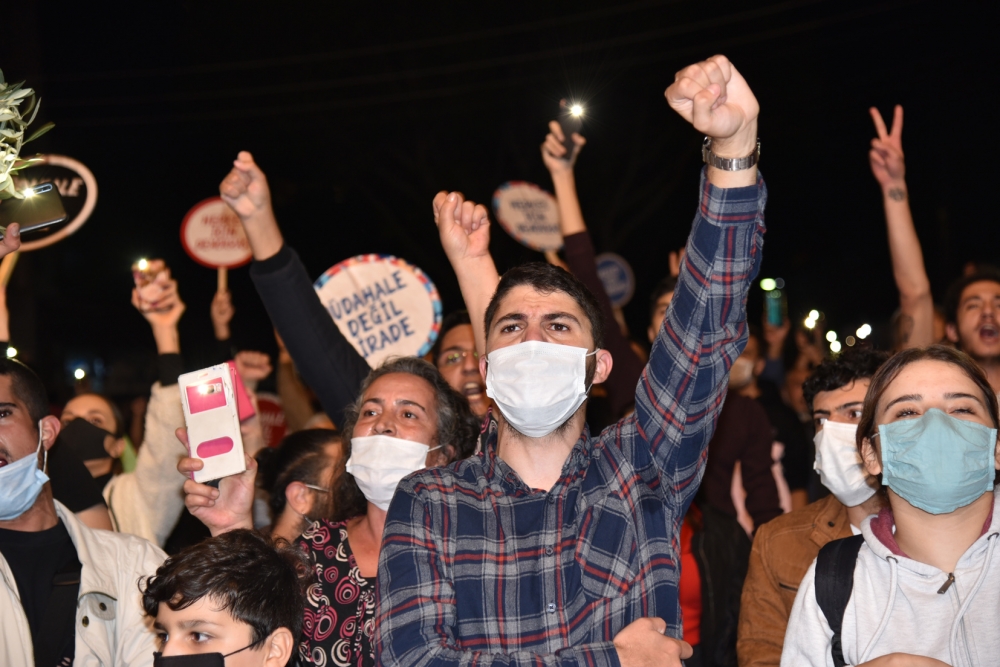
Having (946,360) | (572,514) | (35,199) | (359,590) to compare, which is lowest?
(359,590)

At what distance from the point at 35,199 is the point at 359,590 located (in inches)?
78.9

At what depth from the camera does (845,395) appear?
4129 mm

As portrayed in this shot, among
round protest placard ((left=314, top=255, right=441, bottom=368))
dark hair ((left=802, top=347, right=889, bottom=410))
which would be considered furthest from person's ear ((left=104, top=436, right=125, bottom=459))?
dark hair ((left=802, top=347, right=889, bottom=410))

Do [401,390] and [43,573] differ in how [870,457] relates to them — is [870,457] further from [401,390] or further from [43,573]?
[43,573]

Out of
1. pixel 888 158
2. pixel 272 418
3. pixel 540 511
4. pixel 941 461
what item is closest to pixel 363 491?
pixel 540 511

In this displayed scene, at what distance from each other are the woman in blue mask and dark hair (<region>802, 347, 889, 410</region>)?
0.94 meters

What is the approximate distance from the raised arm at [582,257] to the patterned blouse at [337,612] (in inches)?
84.0

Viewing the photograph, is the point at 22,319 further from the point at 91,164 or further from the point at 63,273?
the point at 63,273

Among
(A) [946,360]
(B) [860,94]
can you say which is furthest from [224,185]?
(B) [860,94]

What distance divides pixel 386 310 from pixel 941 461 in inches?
148

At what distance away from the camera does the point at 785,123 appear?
22812 millimetres

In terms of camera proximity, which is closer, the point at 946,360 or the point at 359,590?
the point at 946,360

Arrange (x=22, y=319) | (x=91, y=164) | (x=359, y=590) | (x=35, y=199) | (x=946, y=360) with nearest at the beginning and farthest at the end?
(x=946, y=360)
(x=359, y=590)
(x=35, y=199)
(x=22, y=319)
(x=91, y=164)

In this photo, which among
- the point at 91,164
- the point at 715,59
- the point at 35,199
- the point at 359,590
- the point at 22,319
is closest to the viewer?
the point at 715,59
